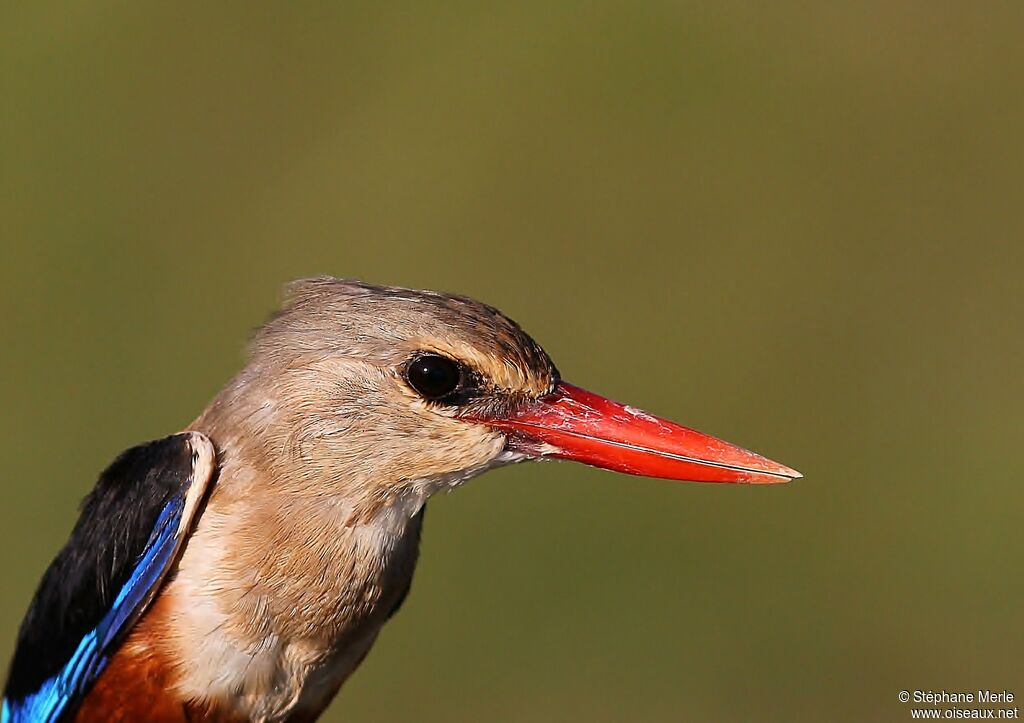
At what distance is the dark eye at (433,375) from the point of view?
406 centimetres

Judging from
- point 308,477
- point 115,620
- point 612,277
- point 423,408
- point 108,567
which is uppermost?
point 612,277

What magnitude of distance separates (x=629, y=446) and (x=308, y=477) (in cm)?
86

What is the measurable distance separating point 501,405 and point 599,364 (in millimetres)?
5901

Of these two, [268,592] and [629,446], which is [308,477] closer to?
[268,592]

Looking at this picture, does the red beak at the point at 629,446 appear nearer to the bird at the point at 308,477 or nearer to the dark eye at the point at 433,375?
the bird at the point at 308,477

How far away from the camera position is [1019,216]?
36.4 ft

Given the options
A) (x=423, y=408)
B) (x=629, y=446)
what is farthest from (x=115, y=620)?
(x=629, y=446)

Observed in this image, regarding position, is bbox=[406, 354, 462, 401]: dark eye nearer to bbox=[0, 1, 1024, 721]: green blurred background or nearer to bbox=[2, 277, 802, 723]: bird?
bbox=[2, 277, 802, 723]: bird

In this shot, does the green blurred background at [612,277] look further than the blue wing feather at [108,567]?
Yes

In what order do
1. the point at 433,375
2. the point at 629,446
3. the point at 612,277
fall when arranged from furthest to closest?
the point at 612,277 → the point at 629,446 → the point at 433,375

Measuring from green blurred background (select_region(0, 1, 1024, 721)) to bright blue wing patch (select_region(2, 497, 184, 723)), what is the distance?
4286mm

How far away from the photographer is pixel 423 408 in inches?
161

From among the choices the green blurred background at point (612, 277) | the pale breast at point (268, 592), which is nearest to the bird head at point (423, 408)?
the pale breast at point (268, 592)

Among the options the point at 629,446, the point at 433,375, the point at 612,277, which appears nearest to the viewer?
the point at 433,375
